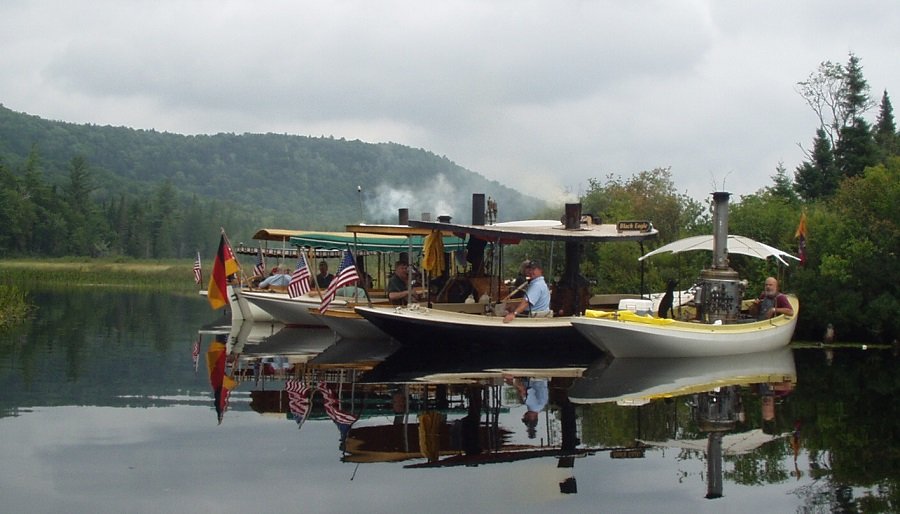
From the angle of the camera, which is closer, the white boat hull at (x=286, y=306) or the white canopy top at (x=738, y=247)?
the white canopy top at (x=738, y=247)

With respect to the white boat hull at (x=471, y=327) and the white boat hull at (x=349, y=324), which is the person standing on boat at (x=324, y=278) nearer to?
the white boat hull at (x=349, y=324)

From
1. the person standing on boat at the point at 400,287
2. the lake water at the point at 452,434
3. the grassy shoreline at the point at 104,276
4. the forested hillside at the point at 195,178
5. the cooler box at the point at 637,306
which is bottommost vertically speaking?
the lake water at the point at 452,434

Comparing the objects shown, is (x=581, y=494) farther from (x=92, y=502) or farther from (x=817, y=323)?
(x=817, y=323)

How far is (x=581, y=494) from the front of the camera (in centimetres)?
933

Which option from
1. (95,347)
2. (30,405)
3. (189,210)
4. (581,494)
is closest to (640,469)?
(581,494)

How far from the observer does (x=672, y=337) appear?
60.7ft

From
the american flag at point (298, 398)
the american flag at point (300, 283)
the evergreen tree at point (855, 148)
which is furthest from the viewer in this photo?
the evergreen tree at point (855, 148)

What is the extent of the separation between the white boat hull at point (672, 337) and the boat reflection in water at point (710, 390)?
172mm

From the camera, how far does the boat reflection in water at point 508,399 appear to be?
37.1ft

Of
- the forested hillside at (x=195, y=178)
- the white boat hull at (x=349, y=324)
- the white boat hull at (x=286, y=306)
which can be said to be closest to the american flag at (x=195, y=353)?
the white boat hull at (x=349, y=324)

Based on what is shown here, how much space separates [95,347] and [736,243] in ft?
43.8

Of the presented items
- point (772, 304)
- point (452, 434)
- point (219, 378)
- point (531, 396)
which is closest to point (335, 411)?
point (452, 434)

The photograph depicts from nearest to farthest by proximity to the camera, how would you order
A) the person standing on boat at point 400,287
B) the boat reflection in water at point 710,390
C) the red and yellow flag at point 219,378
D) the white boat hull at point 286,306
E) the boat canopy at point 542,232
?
the boat reflection in water at point 710,390
the red and yellow flag at point 219,378
the boat canopy at point 542,232
the person standing on boat at point 400,287
the white boat hull at point 286,306

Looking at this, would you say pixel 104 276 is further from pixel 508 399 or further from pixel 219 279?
pixel 508 399
